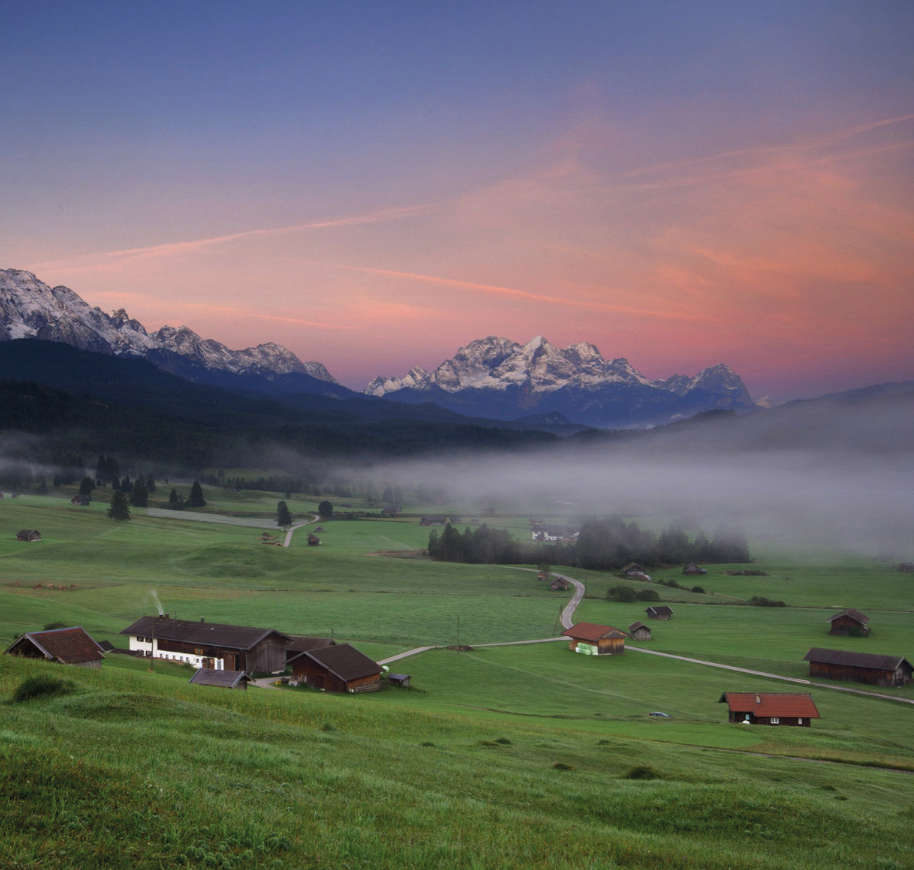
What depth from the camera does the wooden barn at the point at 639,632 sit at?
102m

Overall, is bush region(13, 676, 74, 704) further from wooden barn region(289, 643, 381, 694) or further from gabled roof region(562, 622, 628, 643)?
gabled roof region(562, 622, 628, 643)

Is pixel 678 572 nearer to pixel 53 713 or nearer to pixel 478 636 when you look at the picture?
pixel 478 636

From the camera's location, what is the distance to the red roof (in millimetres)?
49156

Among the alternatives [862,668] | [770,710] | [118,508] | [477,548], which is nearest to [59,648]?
[770,710]

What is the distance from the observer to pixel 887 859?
710 inches

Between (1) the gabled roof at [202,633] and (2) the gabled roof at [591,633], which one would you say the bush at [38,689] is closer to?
(1) the gabled roof at [202,633]

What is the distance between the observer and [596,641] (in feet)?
297

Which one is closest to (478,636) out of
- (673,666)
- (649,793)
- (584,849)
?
(673,666)

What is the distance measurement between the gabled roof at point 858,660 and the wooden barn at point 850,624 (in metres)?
23.0

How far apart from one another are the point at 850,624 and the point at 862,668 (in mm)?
29095

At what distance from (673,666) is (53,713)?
75.7 metres

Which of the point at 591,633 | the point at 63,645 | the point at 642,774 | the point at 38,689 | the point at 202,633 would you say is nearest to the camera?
the point at 38,689

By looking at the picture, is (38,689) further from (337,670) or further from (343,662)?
(343,662)

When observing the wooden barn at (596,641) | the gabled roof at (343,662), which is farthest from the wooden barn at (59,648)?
the wooden barn at (596,641)
